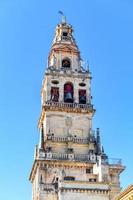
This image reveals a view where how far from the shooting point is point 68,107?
232 ft

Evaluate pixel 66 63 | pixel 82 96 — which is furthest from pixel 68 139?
pixel 66 63

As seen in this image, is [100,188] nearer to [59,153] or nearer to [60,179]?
[60,179]

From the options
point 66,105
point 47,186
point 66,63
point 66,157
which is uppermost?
point 66,63

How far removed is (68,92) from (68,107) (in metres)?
3.62

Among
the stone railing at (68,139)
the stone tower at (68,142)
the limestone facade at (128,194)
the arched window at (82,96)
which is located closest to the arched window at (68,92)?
the stone tower at (68,142)

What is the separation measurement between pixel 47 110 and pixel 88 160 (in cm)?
990

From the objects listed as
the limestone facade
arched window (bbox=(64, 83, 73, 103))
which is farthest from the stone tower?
the limestone facade

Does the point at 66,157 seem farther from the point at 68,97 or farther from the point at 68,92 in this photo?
the point at 68,92

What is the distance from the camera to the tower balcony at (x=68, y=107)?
70.2 m

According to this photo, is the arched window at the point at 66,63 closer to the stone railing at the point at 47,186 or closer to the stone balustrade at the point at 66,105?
the stone balustrade at the point at 66,105

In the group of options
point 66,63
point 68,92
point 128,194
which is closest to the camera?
point 128,194

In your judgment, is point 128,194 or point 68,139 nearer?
point 128,194

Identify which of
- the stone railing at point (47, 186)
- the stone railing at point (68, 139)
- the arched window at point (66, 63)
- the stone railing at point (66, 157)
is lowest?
the stone railing at point (47, 186)

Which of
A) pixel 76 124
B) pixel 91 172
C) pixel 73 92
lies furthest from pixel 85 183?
pixel 73 92
